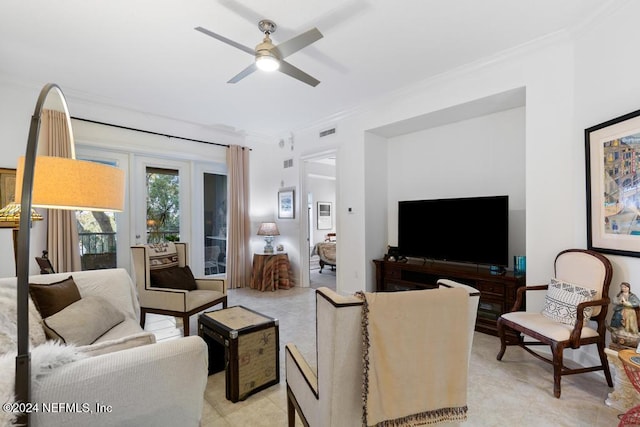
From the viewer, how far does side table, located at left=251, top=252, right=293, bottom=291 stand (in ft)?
16.3

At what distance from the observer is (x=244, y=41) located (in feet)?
8.68

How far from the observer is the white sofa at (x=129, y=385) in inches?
36.2

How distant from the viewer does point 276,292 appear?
4.88 metres

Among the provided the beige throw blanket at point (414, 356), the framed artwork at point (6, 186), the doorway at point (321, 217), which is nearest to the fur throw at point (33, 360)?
the beige throw blanket at point (414, 356)

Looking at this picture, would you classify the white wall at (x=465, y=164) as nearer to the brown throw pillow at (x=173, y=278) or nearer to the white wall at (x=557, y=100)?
the white wall at (x=557, y=100)

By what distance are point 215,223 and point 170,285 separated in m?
2.19

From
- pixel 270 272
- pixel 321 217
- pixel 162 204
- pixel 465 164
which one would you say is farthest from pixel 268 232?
pixel 465 164

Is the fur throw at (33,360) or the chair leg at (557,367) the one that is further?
the chair leg at (557,367)

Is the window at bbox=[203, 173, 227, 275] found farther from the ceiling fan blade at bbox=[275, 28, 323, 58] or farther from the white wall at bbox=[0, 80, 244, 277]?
the ceiling fan blade at bbox=[275, 28, 323, 58]

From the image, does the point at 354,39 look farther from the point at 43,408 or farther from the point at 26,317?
the point at 43,408

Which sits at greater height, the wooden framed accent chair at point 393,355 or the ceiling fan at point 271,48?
the ceiling fan at point 271,48

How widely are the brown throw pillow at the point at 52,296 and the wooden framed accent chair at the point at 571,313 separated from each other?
3313mm

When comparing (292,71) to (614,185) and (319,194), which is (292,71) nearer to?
(614,185)

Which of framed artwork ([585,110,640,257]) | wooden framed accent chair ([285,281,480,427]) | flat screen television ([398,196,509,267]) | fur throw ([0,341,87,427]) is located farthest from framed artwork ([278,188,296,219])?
fur throw ([0,341,87,427])
